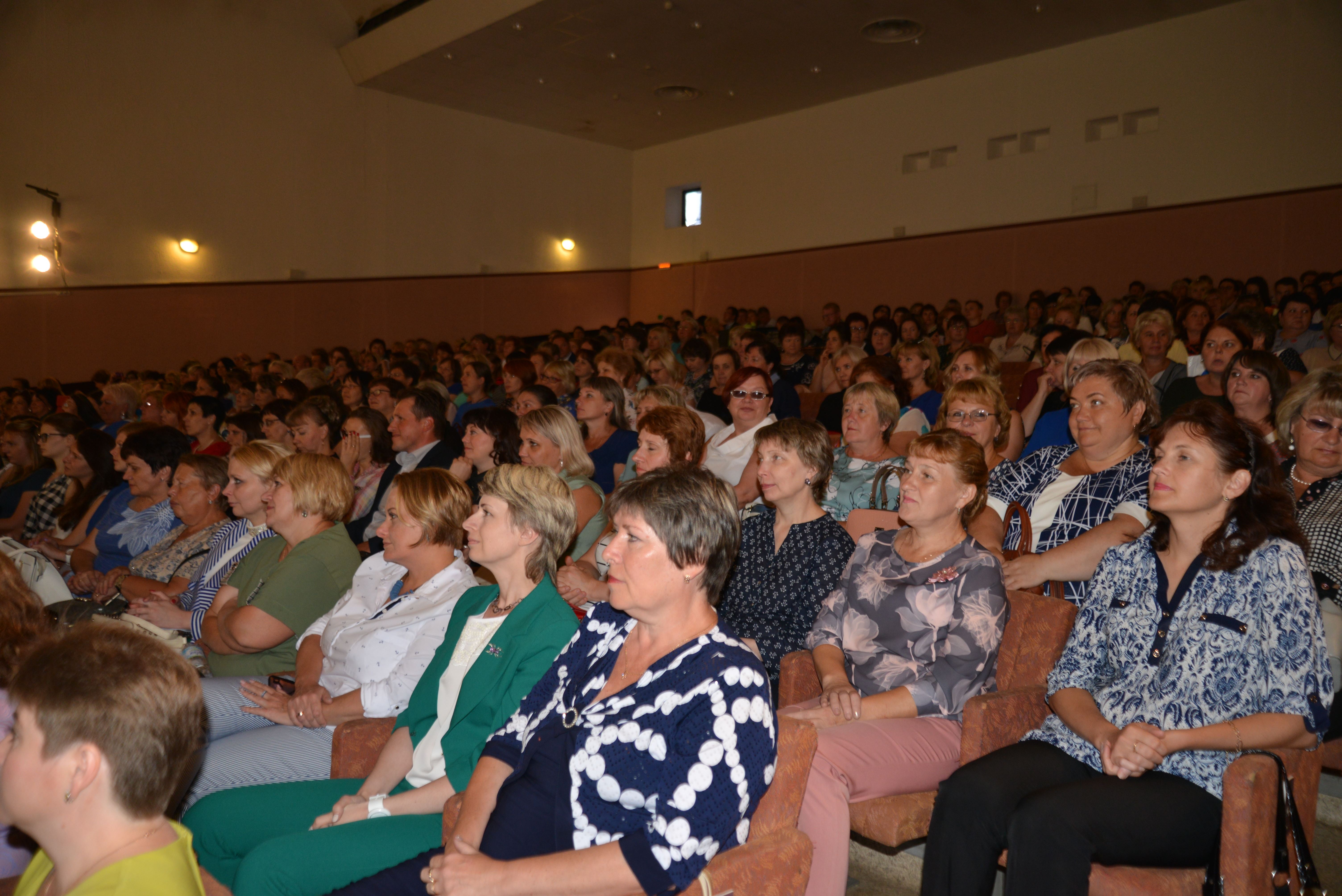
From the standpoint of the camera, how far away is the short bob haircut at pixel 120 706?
1124mm

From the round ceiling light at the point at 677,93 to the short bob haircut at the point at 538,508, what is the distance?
432 inches

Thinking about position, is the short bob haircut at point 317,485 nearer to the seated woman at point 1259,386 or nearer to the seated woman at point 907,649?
the seated woman at point 907,649

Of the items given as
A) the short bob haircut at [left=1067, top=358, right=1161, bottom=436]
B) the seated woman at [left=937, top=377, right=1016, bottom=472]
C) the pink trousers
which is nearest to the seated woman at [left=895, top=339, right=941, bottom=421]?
the seated woman at [left=937, top=377, right=1016, bottom=472]

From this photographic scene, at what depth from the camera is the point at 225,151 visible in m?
11.8

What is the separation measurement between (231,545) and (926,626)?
246cm

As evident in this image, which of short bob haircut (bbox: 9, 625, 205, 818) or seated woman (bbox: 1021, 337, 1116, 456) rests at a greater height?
seated woman (bbox: 1021, 337, 1116, 456)

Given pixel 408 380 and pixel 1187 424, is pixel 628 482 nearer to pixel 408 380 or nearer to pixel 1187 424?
pixel 1187 424

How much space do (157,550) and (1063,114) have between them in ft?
32.6

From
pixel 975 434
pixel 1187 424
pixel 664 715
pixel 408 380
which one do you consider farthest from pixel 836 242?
pixel 664 715

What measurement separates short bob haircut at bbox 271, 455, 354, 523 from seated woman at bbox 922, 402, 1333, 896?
205cm

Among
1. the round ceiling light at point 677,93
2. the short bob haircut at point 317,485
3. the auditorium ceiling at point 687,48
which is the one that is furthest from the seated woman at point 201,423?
the round ceiling light at point 677,93

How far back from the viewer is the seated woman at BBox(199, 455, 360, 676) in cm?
280

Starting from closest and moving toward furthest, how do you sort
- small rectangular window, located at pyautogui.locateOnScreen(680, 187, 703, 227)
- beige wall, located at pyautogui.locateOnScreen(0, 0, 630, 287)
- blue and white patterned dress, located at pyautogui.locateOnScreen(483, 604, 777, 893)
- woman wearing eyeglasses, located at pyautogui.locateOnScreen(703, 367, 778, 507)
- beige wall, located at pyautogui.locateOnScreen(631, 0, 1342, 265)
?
blue and white patterned dress, located at pyautogui.locateOnScreen(483, 604, 777, 893)
woman wearing eyeglasses, located at pyautogui.locateOnScreen(703, 367, 778, 507)
beige wall, located at pyautogui.locateOnScreen(631, 0, 1342, 265)
beige wall, located at pyautogui.locateOnScreen(0, 0, 630, 287)
small rectangular window, located at pyautogui.locateOnScreen(680, 187, 703, 227)

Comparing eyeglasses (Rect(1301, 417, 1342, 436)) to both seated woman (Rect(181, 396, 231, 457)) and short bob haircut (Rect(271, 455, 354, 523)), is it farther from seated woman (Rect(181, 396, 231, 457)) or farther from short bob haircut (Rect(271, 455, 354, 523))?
seated woman (Rect(181, 396, 231, 457))
